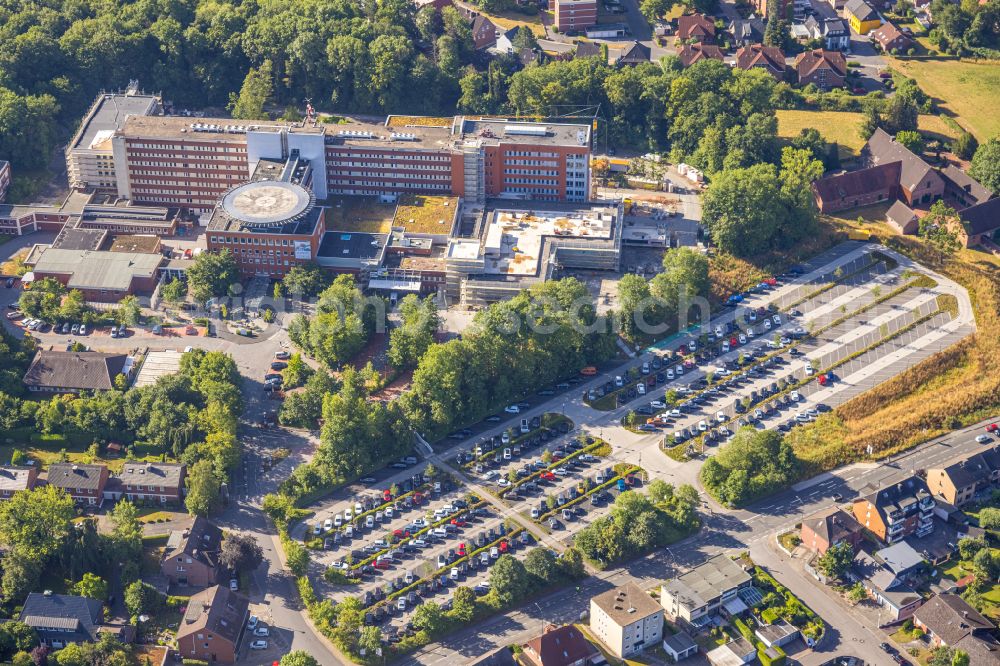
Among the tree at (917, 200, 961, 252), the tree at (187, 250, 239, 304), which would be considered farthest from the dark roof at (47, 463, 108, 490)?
the tree at (917, 200, 961, 252)

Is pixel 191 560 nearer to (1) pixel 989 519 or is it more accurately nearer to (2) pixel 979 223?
(1) pixel 989 519

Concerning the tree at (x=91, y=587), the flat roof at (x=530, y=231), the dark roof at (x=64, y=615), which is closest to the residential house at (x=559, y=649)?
the dark roof at (x=64, y=615)

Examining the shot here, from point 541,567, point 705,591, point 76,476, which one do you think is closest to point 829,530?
point 705,591

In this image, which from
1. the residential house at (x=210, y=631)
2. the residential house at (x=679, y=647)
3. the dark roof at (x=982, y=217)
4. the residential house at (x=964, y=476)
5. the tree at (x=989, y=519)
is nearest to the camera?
the residential house at (x=210, y=631)

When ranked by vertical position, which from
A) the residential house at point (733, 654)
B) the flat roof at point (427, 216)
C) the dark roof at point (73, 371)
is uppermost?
the flat roof at point (427, 216)

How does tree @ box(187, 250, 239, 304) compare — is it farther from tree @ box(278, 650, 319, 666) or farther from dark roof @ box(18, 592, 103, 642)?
tree @ box(278, 650, 319, 666)

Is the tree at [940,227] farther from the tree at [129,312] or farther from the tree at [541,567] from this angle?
the tree at [129,312]

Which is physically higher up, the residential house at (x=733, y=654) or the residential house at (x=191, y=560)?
the residential house at (x=191, y=560)
